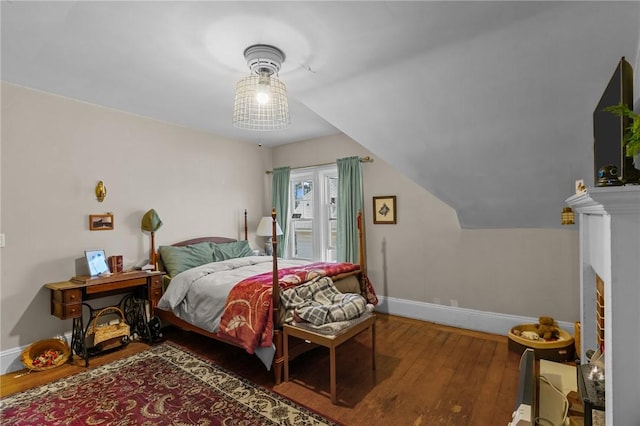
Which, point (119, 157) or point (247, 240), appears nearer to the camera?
point (119, 157)

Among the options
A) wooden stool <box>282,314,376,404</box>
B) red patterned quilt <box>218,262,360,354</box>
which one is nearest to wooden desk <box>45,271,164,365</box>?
red patterned quilt <box>218,262,360,354</box>

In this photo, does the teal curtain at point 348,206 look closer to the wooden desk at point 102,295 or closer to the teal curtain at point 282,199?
the teal curtain at point 282,199

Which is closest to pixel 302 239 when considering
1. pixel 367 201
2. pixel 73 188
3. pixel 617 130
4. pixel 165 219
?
pixel 367 201

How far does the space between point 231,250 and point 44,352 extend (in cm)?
208

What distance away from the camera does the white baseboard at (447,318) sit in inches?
112

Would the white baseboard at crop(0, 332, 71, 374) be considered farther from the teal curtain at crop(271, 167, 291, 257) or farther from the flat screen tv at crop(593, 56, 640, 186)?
the flat screen tv at crop(593, 56, 640, 186)

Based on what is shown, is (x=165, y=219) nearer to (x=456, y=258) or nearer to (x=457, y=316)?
(x=456, y=258)

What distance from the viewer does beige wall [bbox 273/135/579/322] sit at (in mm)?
3209

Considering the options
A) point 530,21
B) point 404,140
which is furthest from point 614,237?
point 404,140

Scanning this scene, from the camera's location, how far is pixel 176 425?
2.04m

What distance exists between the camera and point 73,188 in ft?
10.5

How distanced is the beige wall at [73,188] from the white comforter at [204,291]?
77 cm

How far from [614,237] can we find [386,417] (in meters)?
1.71

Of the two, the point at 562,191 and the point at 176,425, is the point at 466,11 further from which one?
the point at 176,425
